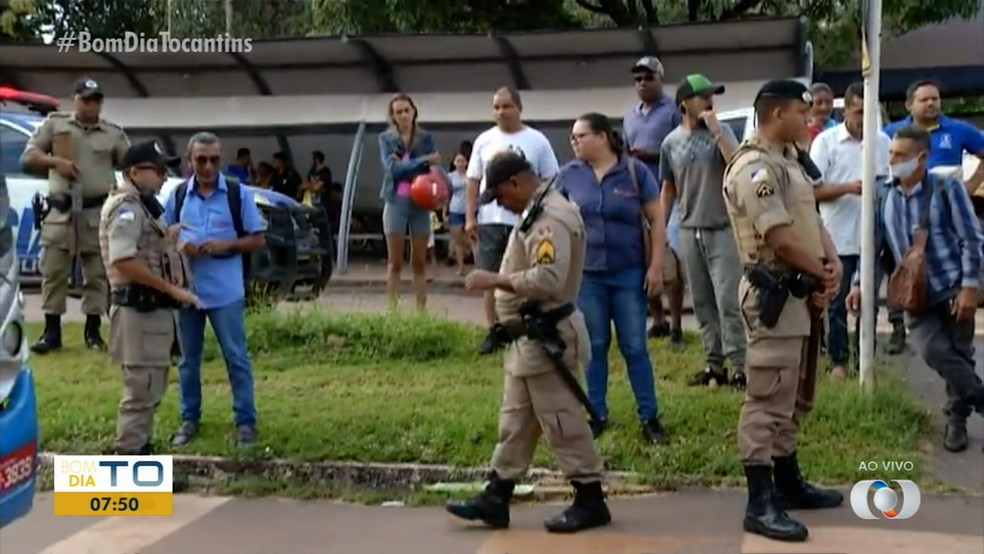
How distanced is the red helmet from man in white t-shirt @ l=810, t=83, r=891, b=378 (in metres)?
2.68

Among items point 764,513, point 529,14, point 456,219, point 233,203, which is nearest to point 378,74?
point 456,219

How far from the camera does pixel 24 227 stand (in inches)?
428

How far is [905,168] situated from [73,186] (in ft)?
18.6

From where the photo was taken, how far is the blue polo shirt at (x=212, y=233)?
6.37 meters

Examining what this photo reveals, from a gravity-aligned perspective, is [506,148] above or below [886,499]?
above

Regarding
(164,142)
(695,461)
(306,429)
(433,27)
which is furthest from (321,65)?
(695,461)

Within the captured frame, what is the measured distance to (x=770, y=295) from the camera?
4934 millimetres

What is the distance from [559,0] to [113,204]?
51.8 feet

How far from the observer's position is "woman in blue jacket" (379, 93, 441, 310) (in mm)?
8617

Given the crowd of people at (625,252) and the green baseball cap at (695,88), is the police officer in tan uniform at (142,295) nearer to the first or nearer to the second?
the crowd of people at (625,252)

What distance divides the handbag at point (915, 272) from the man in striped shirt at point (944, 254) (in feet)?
0.06

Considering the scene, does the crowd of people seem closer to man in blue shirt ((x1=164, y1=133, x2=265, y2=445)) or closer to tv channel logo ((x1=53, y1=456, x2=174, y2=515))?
man in blue shirt ((x1=164, y1=133, x2=265, y2=445))

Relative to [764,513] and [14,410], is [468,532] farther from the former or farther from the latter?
[14,410]

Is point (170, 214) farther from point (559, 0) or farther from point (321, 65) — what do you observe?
point (559, 0)
